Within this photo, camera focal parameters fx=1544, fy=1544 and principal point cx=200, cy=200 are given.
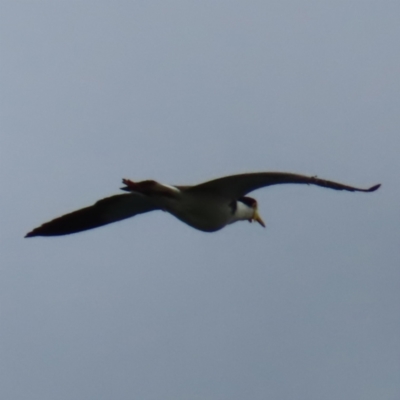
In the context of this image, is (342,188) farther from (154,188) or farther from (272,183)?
(154,188)

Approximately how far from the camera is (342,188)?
18.5 meters

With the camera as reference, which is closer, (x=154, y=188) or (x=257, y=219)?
(x=154, y=188)

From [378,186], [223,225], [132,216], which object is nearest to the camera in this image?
[378,186]

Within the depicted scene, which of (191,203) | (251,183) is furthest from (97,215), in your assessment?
(251,183)

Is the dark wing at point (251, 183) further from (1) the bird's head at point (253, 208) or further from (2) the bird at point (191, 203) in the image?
(1) the bird's head at point (253, 208)

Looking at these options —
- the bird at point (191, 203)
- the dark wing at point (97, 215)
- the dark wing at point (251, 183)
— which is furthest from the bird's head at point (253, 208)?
the dark wing at point (97, 215)

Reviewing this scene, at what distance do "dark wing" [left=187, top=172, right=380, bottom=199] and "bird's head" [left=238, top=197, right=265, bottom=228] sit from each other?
84 cm

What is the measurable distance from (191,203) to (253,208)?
1.58 m

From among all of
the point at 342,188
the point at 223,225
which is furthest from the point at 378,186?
the point at 223,225

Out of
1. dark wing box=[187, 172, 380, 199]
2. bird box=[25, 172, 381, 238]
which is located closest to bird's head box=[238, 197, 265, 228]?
bird box=[25, 172, 381, 238]

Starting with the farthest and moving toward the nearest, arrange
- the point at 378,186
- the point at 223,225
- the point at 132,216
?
1. the point at 132,216
2. the point at 223,225
3. the point at 378,186

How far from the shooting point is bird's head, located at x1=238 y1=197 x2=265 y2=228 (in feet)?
66.3

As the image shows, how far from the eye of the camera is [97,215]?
67.5ft

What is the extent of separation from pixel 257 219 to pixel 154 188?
2307 mm
